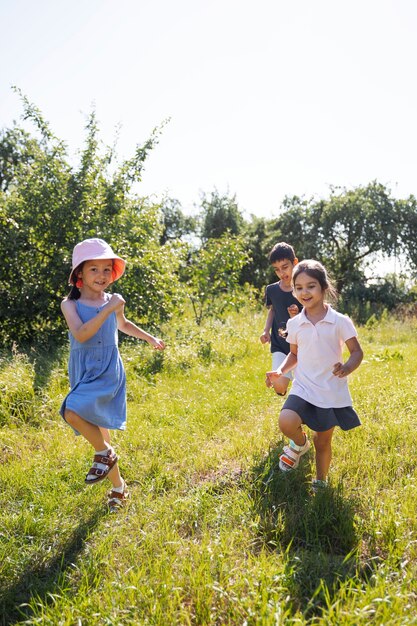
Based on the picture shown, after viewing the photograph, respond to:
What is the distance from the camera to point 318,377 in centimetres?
348

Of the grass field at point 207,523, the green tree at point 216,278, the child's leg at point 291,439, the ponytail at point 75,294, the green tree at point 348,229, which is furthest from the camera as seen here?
the green tree at point 348,229

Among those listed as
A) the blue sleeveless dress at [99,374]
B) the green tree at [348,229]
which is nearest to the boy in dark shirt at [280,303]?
the blue sleeveless dress at [99,374]

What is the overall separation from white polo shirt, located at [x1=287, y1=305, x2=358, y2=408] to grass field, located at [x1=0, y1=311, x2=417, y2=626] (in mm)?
595

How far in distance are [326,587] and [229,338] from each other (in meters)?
7.08

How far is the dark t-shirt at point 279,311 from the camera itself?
16.2 feet

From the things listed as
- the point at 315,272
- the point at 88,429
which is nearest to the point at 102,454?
the point at 88,429

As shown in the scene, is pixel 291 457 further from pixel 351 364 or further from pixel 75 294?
pixel 75 294

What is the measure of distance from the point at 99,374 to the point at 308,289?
1.61 meters

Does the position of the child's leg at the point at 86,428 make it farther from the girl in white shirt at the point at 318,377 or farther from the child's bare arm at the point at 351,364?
the child's bare arm at the point at 351,364

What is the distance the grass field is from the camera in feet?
7.52

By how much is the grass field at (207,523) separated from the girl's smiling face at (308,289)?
4.18ft

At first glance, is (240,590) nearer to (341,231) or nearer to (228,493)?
(228,493)

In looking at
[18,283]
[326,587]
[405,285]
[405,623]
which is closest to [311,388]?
[326,587]

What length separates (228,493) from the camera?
3.44 m
